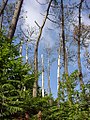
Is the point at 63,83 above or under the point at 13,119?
above

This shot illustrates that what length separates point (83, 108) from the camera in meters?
9.07

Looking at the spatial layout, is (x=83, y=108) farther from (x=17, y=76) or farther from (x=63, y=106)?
(x=17, y=76)

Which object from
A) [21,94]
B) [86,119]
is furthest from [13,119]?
[86,119]

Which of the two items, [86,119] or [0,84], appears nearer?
[0,84]

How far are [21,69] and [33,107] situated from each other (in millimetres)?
1061

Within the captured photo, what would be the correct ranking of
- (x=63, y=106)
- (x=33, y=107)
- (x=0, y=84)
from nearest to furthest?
(x=0, y=84), (x=33, y=107), (x=63, y=106)

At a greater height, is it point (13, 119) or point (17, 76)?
point (17, 76)

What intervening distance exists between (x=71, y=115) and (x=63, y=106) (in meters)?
0.62

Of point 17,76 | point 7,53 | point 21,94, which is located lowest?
point 21,94

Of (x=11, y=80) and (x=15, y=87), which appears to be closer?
(x=11, y=80)

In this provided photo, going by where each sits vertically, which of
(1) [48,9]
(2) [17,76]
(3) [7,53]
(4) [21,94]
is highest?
(1) [48,9]

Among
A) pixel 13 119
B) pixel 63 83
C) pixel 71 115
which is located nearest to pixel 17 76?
pixel 13 119

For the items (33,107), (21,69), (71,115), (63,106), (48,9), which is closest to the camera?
(21,69)

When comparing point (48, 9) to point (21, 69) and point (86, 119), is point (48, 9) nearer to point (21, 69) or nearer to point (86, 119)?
point (86, 119)
